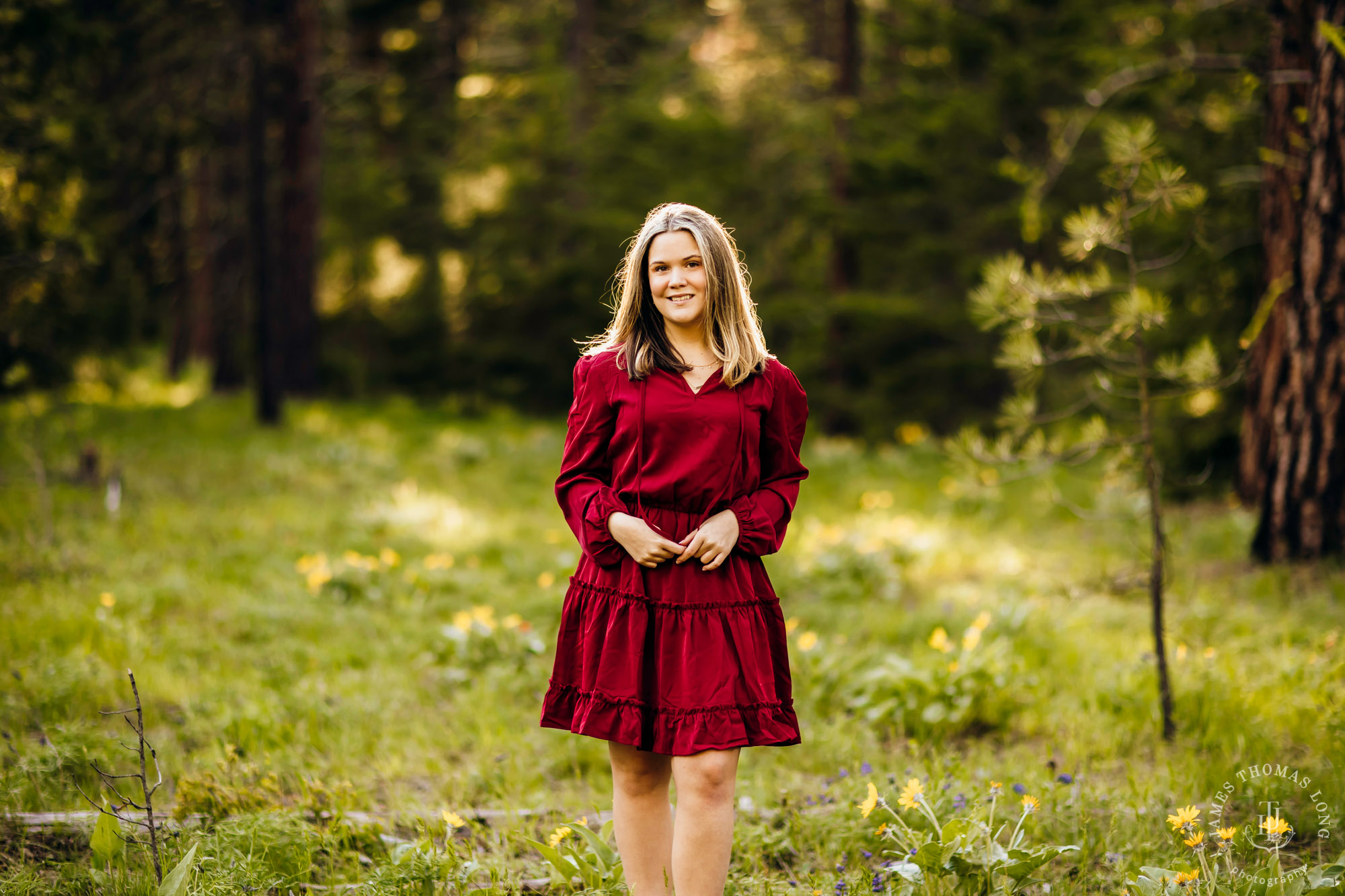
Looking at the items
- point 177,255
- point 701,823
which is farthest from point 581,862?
point 177,255

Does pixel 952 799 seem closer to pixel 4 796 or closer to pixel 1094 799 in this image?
pixel 1094 799

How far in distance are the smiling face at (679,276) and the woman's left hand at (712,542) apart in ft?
1.90

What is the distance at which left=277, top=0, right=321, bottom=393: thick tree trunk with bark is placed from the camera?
42.3 feet

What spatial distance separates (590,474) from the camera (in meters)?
2.65

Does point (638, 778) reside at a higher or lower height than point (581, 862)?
higher

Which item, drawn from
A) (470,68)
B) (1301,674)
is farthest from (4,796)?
(470,68)

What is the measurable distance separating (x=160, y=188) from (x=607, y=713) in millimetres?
12759

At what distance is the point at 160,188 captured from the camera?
1247 centimetres

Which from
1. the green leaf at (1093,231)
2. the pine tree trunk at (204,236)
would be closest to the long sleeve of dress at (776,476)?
the green leaf at (1093,231)

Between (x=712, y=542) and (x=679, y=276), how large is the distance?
0.73 metres

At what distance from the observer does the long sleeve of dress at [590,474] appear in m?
2.51

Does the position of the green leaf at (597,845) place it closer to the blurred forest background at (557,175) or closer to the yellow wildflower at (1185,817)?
the yellow wildflower at (1185,817)

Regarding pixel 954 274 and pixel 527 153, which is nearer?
pixel 954 274

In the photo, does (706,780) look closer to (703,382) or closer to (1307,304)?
(703,382)
